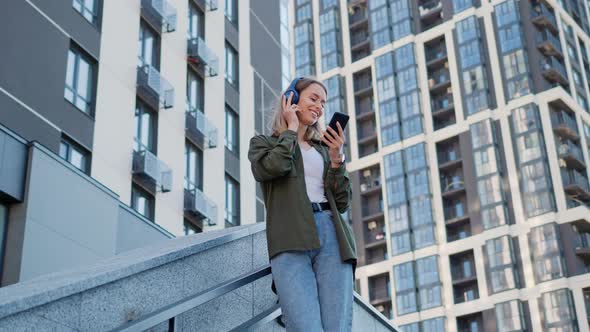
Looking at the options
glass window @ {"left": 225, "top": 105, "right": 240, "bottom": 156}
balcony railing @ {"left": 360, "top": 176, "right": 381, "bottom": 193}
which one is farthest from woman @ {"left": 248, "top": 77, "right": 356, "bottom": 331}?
balcony railing @ {"left": 360, "top": 176, "right": 381, "bottom": 193}

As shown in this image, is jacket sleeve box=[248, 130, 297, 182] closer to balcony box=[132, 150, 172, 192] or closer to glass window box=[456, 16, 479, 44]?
balcony box=[132, 150, 172, 192]

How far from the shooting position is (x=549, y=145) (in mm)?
62844

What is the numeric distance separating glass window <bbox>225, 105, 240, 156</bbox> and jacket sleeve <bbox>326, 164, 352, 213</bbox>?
921 inches

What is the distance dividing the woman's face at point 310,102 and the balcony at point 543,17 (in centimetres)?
6628

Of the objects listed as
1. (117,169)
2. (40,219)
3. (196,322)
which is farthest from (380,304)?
(196,322)

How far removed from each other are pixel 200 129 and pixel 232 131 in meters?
3.16

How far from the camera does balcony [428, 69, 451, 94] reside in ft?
237

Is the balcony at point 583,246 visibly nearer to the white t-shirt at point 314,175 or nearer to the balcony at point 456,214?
the balcony at point 456,214

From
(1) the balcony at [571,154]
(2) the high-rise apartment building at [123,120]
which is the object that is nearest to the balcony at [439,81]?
(1) the balcony at [571,154]

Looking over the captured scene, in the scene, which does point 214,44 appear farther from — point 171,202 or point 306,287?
point 306,287

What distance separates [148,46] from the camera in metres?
24.9

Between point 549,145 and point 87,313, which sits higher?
point 549,145

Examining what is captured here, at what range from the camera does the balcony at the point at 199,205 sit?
974 inches

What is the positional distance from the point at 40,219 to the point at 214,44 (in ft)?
45.0
